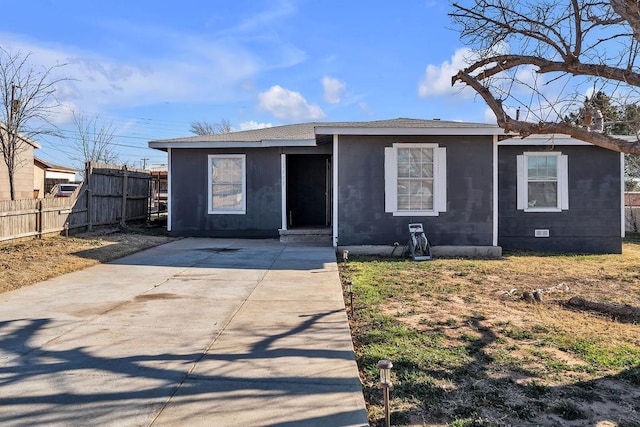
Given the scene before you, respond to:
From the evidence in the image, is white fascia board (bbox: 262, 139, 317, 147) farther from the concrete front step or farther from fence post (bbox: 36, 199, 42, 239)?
fence post (bbox: 36, 199, 42, 239)

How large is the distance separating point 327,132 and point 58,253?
5.85 m

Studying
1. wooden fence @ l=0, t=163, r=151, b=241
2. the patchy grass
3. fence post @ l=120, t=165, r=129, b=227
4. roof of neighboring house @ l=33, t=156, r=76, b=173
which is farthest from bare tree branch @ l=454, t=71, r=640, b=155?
roof of neighboring house @ l=33, t=156, r=76, b=173

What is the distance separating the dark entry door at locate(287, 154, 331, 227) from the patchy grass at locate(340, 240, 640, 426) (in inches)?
278

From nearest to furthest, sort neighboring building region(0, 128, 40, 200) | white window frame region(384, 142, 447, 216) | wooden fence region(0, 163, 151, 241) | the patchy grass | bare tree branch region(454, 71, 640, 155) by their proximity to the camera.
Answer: the patchy grass
bare tree branch region(454, 71, 640, 155)
wooden fence region(0, 163, 151, 241)
white window frame region(384, 142, 447, 216)
neighboring building region(0, 128, 40, 200)

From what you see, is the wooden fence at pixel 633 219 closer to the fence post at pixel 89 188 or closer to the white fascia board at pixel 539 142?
the white fascia board at pixel 539 142

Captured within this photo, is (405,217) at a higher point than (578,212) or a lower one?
lower

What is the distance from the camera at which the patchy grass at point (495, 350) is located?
301 centimetres

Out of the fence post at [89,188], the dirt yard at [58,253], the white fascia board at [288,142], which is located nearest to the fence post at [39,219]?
the dirt yard at [58,253]

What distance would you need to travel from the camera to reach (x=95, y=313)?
5066mm

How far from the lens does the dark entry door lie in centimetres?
1470

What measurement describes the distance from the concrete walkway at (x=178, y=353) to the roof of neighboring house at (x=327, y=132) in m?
4.05

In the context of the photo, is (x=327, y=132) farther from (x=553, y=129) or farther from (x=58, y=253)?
(x=553, y=129)

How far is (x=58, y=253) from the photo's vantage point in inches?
350

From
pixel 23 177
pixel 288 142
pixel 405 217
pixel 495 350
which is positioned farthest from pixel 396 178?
pixel 23 177
